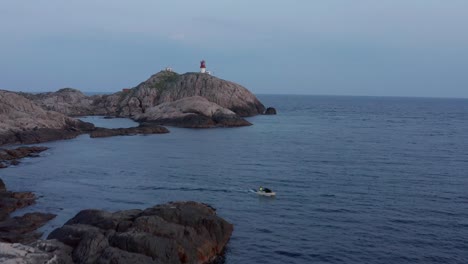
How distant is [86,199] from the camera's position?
3806cm

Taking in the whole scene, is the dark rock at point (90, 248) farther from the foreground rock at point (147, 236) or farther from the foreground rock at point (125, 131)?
the foreground rock at point (125, 131)

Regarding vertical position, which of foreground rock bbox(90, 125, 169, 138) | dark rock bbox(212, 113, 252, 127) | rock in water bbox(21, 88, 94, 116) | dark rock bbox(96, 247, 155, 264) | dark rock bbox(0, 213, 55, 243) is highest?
rock in water bbox(21, 88, 94, 116)

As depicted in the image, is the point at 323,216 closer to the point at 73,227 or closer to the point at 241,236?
→ the point at 241,236

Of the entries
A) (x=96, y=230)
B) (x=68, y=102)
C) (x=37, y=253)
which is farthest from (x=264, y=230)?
(x=68, y=102)

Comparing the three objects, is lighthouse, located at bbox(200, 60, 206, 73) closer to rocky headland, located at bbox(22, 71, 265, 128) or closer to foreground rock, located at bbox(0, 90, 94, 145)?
rocky headland, located at bbox(22, 71, 265, 128)

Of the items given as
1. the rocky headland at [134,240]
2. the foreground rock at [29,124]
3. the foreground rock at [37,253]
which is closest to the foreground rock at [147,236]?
the rocky headland at [134,240]

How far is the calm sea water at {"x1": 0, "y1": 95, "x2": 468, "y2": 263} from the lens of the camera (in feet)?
92.4

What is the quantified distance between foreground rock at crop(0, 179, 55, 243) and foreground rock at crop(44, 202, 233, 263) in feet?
11.4

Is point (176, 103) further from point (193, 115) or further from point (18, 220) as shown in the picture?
point (18, 220)

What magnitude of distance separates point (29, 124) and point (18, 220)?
47.6 m

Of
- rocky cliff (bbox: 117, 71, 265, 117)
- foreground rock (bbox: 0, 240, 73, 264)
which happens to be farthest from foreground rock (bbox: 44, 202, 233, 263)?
rocky cliff (bbox: 117, 71, 265, 117)

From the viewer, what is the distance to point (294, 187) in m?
41.7

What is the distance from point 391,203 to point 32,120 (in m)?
58.4

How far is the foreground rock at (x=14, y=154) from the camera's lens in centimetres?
5359
